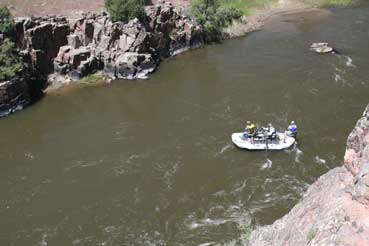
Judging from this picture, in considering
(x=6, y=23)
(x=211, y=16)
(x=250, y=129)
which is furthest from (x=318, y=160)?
(x=211, y=16)

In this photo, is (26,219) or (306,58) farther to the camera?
(306,58)

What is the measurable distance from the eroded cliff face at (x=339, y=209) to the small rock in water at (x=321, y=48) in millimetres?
39411

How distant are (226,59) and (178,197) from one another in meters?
28.1

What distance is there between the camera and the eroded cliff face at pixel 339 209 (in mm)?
12555

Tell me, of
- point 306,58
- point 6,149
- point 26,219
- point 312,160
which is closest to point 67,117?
point 6,149

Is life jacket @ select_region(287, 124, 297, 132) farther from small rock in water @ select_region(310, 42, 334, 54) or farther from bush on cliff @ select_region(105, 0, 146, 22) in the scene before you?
bush on cliff @ select_region(105, 0, 146, 22)

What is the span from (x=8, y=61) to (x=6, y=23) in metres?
5.19

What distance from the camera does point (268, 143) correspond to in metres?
35.2

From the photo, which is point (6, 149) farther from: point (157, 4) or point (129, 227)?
point (157, 4)

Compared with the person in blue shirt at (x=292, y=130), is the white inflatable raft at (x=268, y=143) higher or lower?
lower

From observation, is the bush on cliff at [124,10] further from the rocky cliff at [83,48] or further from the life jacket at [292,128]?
the life jacket at [292,128]

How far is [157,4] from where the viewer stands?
6269cm

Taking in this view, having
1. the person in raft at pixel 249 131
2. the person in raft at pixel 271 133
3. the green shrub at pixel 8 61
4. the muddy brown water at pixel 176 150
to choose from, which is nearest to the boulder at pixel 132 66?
the muddy brown water at pixel 176 150

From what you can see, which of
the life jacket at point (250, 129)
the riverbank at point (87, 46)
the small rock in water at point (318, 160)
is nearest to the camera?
the small rock in water at point (318, 160)
